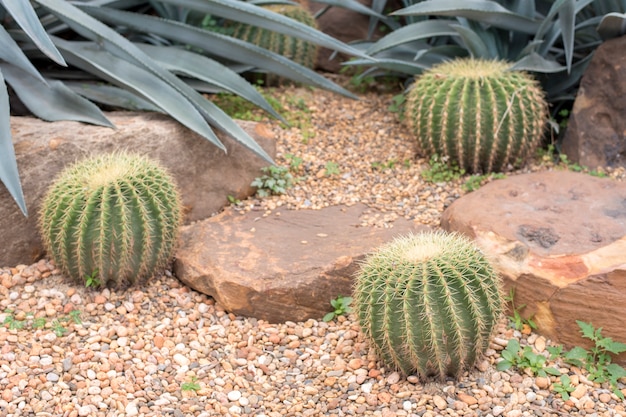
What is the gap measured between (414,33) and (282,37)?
1.03 metres

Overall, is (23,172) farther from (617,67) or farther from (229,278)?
(617,67)

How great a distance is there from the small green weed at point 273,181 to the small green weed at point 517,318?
1.44 m

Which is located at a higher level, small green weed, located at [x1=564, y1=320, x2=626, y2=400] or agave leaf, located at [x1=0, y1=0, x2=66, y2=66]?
agave leaf, located at [x1=0, y1=0, x2=66, y2=66]

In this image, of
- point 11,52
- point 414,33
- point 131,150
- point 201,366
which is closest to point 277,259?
point 201,366

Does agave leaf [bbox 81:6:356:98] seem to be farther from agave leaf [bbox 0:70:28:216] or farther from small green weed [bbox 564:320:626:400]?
small green weed [bbox 564:320:626:400]

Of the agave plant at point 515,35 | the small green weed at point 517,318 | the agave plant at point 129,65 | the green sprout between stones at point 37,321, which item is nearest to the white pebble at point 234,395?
the green sprout between stones at point 37,321

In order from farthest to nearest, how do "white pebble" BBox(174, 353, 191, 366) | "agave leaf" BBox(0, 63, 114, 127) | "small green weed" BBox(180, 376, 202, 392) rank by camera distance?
"agave leaf" BBox(0, 63, 114, 127) → "white pebble" BBox(174, 353, 191, 366) → "small green weed" BBox(180, 376, 202, 392)

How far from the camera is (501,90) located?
4188 mm

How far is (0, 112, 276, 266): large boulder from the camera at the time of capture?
3.71 m

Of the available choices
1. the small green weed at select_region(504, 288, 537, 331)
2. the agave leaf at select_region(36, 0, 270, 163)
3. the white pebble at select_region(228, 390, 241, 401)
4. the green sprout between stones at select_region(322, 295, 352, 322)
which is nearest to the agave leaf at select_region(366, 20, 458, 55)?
the agave leaf at select_region(36, 0, 270, 163)

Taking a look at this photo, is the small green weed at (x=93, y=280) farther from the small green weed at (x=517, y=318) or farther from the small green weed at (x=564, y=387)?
the small green weed at (x=564, y=387)

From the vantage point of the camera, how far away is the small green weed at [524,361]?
9.89 feet

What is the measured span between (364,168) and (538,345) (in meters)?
1.72

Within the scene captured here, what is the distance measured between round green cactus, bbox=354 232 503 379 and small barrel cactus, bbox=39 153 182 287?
1.04m
